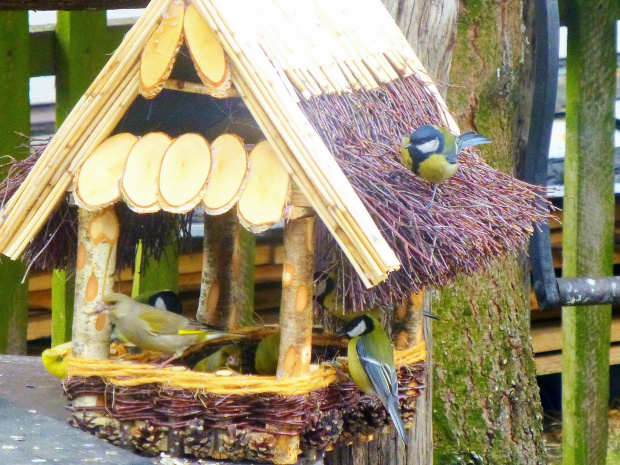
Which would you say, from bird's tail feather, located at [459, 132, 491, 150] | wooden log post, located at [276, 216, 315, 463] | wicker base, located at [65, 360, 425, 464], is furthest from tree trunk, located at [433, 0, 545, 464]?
wooden log post, located at [276, 216, 315, 463]

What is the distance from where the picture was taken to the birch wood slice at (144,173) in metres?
1.90

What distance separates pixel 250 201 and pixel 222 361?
0.62 m

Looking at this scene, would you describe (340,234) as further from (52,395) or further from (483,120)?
(483,120)

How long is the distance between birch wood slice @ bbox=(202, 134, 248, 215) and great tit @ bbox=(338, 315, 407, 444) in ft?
1.77

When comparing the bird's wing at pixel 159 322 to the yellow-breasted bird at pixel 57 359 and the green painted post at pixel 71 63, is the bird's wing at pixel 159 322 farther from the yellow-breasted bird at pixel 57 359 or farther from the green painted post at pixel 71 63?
the green painted post at pixel 71 63

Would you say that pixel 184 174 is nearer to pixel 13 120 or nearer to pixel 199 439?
pixel 199 439

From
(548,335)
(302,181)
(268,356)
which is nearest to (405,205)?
(302,181)

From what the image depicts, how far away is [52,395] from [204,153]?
949 mm

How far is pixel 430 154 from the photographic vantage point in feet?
6.84

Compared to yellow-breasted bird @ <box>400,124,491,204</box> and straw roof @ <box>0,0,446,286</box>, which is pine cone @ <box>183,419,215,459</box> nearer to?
straw roof @ <box>0,0,446,286</box>

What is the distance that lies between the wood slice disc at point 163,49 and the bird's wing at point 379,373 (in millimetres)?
782

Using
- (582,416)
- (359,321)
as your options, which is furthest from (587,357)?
(359,321)

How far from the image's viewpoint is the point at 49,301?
4152mm

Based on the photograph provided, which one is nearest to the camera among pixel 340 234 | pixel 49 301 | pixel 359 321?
pixel 340 234
